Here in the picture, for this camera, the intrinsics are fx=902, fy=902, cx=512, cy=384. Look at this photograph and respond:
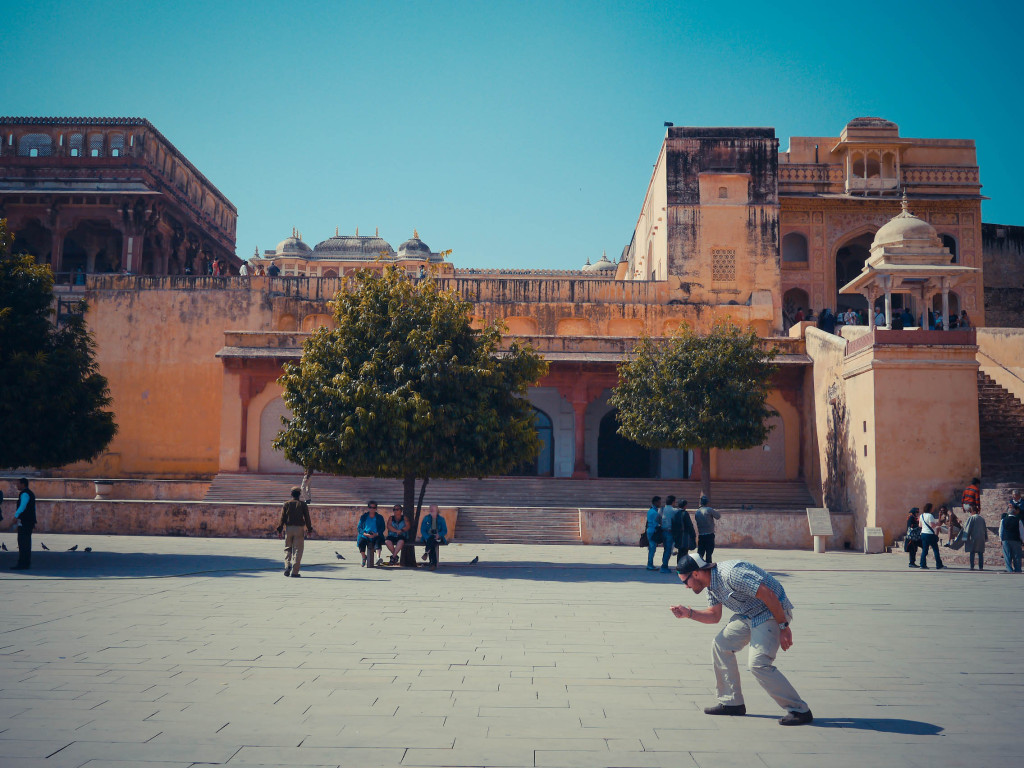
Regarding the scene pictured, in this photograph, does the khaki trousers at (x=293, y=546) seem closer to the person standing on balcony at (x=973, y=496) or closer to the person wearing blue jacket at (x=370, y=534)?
the person wearing blue jacket at (x=370, y=534)

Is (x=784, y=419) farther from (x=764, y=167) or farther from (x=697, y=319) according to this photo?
(x=764, y=167)

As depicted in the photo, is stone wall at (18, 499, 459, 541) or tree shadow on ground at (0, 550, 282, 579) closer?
tree shadow on ground at (0, 550, 282, 579)

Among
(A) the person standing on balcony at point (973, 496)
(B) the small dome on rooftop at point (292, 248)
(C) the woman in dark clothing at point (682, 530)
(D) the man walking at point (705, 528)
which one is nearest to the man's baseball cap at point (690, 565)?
(D) the man walking at point (705, 528)

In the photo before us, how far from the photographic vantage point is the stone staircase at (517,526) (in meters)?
20.2

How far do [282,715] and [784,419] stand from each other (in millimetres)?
23583

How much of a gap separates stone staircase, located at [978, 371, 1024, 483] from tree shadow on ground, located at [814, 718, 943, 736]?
1516 centimetres

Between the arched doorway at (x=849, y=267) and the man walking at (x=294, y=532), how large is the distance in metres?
28.8

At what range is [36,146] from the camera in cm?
3484

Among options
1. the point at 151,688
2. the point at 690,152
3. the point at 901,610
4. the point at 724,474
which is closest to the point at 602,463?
the point at 724,474

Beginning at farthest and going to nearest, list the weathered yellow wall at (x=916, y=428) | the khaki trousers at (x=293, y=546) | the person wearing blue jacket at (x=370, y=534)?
the weathered yellow wall at (x=916, y=428), the person wearing blue jacket at (x=370, y=534), the khaki trousers at (x=293, y=546)

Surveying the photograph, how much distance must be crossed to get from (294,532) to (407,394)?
3231mm

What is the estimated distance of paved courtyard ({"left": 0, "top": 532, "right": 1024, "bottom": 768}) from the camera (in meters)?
4.60

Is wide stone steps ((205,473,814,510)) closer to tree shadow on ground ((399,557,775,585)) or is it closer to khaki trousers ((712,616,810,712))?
tree shadow on ground ((399,557,775,585))

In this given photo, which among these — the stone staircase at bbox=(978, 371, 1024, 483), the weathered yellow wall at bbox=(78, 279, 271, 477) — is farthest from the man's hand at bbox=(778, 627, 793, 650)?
the weathered yellow wall at bbox=(78, 279, 271, 477)
